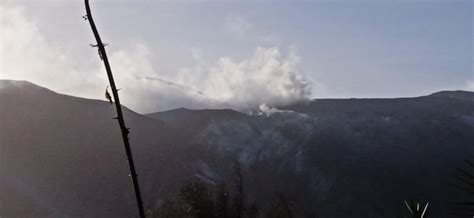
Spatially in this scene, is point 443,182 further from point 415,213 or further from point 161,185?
point 415,213

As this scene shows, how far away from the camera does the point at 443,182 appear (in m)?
197

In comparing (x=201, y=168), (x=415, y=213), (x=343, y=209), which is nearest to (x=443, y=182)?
(x=343, y=209)

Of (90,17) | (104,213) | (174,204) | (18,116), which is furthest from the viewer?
(18,116)

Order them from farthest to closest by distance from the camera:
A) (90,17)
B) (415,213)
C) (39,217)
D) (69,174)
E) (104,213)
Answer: (69,174) → (104,213) → (39,217) → (415,213) → (90,17)

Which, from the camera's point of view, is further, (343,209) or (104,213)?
(343,209)

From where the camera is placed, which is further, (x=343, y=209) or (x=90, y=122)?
(x=90, y=122)

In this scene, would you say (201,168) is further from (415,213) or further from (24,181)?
(415,213)

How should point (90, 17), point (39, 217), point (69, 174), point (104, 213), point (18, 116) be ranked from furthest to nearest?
point (18, 116) → point (69, 174) → point (104, 213) → point (39, 217) → point (90, 17)

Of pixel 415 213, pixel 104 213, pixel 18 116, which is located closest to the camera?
pixel 415 213

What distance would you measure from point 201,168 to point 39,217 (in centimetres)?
5782

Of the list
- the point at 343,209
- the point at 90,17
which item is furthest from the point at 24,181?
the point at 90,17

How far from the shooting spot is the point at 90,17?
192 inches

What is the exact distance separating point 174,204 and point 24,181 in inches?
4493

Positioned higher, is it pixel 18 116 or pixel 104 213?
pixel 18 116
